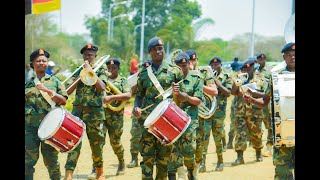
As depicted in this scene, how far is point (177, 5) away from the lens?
26703 millimetres

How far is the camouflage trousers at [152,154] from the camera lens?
6906mm

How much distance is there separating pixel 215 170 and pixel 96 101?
8.36ft

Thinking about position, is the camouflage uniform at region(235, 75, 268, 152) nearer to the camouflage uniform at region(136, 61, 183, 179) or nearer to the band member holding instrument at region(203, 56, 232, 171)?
the band member holding instrument at region(203, 56, 232, 171)

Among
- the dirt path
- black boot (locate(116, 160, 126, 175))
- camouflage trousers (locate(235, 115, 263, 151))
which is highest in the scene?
camouflage trousers (locate(235, 115, 263, 151))

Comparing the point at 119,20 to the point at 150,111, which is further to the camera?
the point at 119,20

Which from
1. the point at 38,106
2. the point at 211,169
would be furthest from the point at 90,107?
the point at 211,169

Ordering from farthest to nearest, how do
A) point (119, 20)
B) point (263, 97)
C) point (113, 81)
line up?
point (119, 20), point (113, 81), point (263, 97)

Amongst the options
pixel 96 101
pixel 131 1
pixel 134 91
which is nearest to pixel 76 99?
pixel 96 101

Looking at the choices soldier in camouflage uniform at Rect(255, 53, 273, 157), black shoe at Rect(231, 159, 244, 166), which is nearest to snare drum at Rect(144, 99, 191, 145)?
soldier in camouflage uniform at Rect(255, 53, 273, 157)

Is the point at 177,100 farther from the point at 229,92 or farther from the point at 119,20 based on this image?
the point at 119,20

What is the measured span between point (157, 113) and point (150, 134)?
1.36 feet

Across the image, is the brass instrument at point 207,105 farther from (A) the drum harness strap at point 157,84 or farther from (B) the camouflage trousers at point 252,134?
(A) the drum harness strap at point 157,84

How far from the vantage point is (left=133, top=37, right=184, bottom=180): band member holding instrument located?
692cm

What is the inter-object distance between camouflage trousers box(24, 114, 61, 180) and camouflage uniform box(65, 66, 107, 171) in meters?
0.73
